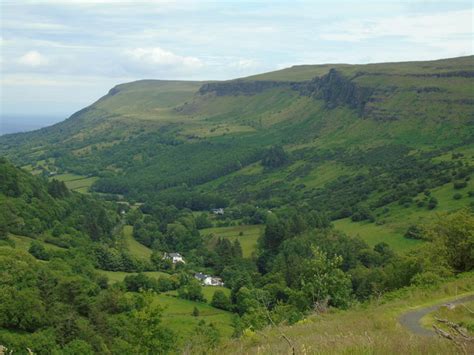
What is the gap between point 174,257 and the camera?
10000 cm

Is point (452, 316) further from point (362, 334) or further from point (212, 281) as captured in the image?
point (212, 281)

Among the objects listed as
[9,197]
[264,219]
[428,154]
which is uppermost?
[9,197]

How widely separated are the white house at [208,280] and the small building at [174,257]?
9394mm

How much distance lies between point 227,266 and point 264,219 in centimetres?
3957

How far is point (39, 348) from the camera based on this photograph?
124 feet

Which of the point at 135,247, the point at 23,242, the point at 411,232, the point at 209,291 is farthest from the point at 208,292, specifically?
the point at 411,232

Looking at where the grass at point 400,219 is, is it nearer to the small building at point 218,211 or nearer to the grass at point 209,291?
the grass at point 209,291

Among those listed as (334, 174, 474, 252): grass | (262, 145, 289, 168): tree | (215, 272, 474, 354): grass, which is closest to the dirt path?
(215, 272, 474, 354): grass

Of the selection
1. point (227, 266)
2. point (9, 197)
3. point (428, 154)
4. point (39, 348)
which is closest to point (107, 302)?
point (39, 348)

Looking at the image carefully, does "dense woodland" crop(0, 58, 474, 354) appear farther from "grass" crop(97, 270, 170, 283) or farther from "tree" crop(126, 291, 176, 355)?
"grass" crop(97, 270, 170, 283)

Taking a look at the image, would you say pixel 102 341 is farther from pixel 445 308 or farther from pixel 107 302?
pixel 445 308

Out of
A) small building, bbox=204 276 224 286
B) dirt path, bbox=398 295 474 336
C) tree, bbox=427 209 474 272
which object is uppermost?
dirt path, bbox=398 295 474 336

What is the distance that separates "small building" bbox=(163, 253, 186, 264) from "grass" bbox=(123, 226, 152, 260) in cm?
378

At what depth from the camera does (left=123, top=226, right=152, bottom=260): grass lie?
321ft
